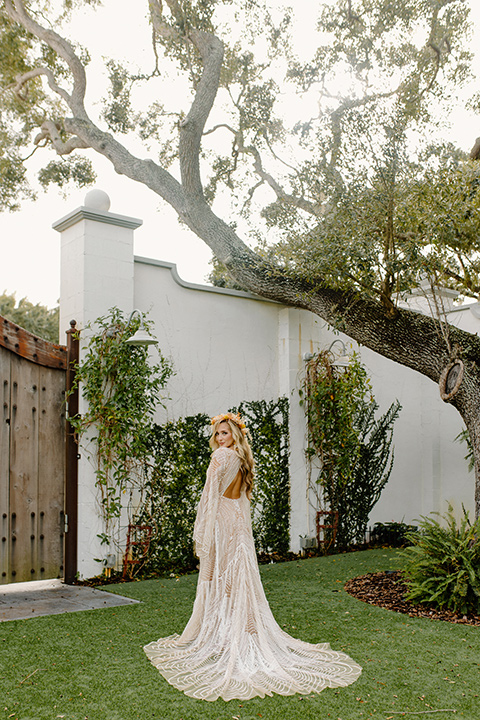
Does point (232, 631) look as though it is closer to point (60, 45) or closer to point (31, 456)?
point (31, 456)

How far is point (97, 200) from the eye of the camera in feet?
20.7

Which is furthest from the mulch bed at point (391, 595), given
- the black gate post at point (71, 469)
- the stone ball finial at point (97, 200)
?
the stone ball finial at point (97, 200)

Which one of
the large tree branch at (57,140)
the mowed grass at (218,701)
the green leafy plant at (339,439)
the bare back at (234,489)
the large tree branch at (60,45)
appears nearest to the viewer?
the mowed grass at (218,701)

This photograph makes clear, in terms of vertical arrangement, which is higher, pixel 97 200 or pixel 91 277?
pixel 97 200

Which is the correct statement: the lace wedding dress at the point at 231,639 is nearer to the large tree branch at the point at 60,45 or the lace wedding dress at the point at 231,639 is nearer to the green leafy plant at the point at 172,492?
the green leafy plant at the point at 172,492

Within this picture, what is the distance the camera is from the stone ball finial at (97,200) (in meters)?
6.30

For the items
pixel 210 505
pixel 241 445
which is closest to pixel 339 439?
pixel 241 445

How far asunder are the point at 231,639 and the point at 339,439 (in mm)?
4548

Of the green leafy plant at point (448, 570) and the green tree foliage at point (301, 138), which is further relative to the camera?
the green tree foliage at point (301, 138)

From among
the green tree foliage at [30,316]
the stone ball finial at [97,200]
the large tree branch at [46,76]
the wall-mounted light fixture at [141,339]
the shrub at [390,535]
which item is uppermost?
the large tree branch at [46,76]

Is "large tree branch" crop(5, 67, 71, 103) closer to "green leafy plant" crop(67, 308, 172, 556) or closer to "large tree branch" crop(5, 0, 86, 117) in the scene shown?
"large tree branch" crop(5, 0, 86, 117)

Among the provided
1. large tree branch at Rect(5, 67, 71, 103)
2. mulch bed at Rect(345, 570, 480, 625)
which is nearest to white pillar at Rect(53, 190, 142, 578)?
mulch bed at Rect(345, 570, 480, 625)

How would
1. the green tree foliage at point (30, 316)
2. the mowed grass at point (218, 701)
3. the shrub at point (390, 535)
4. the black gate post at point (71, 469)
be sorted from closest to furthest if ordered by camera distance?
the mowed grass at point (218, 701), the black gate post at point (71, 469), the shrub at point (390, 535), the green tree foliage at point (30, 316)

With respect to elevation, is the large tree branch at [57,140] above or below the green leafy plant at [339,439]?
above
